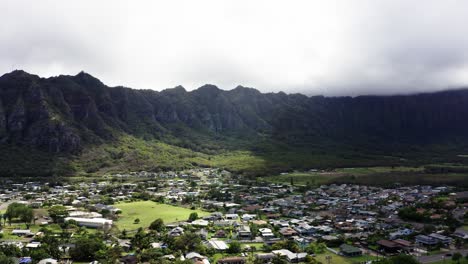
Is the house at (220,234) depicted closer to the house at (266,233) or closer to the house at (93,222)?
the house at (266,233)

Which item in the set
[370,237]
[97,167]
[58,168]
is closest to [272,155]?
[97,167]

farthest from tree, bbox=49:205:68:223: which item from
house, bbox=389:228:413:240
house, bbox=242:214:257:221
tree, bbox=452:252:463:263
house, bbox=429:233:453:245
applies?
house, bbox=429:233:453:245

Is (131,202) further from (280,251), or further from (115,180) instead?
(280,251)

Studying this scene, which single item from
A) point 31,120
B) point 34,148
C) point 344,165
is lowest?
point 344,165

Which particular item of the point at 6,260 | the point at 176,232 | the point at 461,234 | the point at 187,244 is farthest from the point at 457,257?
the point at 6,260

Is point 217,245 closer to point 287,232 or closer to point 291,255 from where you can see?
point 291,255

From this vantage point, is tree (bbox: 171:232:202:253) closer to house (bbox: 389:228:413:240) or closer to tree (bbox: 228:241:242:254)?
tree (bbox: 228:241:242:254)

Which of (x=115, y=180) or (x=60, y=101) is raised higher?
(x=60, y=101)
